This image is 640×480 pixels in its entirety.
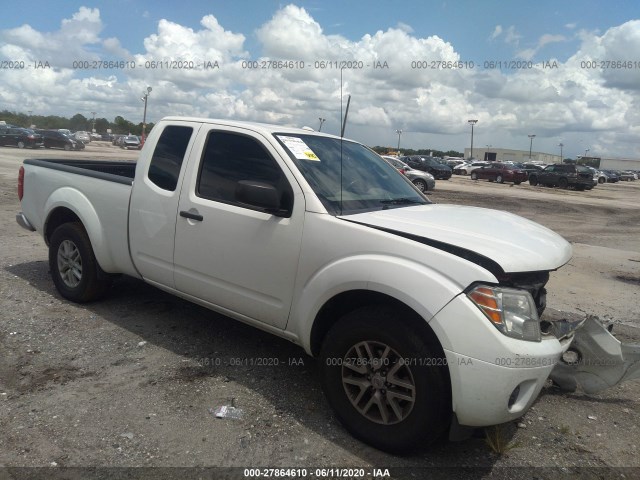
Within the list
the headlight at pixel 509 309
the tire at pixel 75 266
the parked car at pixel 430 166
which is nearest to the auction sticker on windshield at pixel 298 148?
the headlight at pixel 509 309

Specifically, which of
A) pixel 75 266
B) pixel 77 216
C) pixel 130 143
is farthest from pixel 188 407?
pixel 130 143

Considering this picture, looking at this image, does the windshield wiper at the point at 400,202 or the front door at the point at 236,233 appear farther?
the windshield wiper at the point at 400,202

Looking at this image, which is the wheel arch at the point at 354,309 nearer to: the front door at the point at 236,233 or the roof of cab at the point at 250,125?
the front door at the point at 236,233

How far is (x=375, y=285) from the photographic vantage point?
299 centimetres

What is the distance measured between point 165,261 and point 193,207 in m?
0.56

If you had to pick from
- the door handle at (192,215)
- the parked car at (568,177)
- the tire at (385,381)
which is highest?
the parked car at (568,177)

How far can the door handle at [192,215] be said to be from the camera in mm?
3943

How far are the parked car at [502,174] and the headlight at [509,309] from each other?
36604 millimetres

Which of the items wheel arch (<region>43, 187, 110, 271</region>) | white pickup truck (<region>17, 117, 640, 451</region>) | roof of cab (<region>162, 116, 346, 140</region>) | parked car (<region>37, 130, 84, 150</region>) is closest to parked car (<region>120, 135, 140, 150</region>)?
parked car (<region>37, 130, 84, 150</region>)

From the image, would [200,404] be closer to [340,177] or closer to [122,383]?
[122,383]

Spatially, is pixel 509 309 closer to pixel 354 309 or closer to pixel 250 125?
pixel 354 309

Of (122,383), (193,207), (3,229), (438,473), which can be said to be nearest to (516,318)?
(438,473)

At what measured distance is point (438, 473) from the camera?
2957 mm

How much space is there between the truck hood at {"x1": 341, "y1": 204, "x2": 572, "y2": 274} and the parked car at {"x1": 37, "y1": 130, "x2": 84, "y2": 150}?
40521 mm
